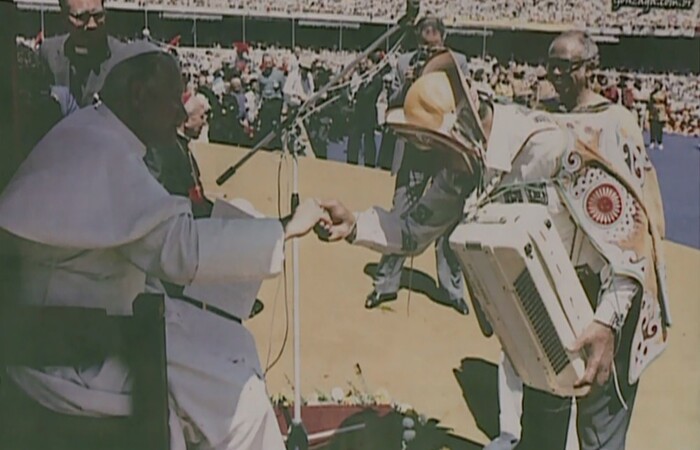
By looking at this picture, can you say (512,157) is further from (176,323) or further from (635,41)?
(176,323)

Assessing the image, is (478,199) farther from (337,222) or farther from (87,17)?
(87,17)

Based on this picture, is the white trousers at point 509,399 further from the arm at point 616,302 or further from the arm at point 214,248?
the arm at point 214,248

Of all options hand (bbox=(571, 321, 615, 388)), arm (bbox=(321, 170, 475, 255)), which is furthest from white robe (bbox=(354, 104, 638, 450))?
hand (bbox=(571, 321, 615, 388))

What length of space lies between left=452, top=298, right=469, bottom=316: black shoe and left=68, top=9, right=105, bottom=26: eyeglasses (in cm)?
128

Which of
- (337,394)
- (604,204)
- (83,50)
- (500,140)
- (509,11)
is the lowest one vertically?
(337,394)

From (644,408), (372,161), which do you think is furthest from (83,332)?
(644,408)

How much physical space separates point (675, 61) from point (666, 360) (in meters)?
0.92

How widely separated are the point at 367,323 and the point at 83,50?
1.11m

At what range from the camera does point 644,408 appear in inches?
124

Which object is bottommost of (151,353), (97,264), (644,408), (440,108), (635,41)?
(644,408)

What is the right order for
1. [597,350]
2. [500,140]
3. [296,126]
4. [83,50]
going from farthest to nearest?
[597,350] → [500,140] → [296,126] → [83,50]

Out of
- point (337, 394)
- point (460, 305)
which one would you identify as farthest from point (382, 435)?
point (460, 305)

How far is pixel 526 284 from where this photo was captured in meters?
2.93

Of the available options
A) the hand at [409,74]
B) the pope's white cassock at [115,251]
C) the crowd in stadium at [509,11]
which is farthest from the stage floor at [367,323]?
the crowd in stadium at [509,11]
